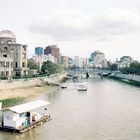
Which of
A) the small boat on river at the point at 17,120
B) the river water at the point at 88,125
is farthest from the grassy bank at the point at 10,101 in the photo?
the small boat on river at the point at 17,120

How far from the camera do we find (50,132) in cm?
4638

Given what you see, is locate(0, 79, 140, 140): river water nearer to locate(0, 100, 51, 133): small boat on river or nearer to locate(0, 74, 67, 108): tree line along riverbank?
locate(0, 100, 51, 133): small boat on river

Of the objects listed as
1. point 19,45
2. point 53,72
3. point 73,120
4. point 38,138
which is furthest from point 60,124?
point 53,72

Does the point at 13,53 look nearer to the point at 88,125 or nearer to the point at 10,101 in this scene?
the point at 10,101

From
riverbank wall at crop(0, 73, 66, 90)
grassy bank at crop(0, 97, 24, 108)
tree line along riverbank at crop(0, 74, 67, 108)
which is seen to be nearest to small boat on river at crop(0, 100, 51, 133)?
tree line along riverbank at crop(0, 74, 67, 108)

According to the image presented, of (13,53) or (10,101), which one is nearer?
(10,101)

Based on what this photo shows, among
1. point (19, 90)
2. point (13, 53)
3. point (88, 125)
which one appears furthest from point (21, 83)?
point (88, 125)

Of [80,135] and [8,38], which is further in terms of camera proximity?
[8,38]

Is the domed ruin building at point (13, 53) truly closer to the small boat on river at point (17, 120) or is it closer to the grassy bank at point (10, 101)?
the grassy bank at point (10, 101)

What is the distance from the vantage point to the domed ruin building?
417ft

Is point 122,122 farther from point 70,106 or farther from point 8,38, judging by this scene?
point 8,38

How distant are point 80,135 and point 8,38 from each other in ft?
326

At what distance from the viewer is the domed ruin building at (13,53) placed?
417 feet

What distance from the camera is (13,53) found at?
438 feet
